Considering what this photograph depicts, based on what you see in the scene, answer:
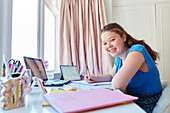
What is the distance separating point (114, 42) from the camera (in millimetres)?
1148

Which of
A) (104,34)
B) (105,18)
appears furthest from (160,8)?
(104,34)

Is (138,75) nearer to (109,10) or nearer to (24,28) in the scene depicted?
(24,28)


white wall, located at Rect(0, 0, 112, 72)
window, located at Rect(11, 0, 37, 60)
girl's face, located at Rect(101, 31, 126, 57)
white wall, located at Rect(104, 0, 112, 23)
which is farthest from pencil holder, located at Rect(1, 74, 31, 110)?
white wall, located at Rect(104, 0, 112, 23)

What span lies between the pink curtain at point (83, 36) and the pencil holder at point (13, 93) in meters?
1.60

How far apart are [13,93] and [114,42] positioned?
2.98 ft

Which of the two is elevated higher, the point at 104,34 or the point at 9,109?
the point at 104,34

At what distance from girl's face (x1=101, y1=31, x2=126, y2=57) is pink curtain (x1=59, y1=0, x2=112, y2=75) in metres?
0.90

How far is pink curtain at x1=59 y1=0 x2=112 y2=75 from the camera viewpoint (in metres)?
2.09

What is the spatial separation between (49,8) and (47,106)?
6.01 ft

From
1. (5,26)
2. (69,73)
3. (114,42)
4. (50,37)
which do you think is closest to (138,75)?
(114,42)

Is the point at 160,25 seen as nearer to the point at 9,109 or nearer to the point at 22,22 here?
the point at 22,22

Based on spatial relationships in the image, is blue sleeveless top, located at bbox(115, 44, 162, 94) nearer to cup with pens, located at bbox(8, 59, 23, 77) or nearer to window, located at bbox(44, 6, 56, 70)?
cup with pens, located at bbox(8, 59, 23, 77)

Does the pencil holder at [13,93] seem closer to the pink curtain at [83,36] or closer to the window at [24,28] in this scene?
the window at [24,28]

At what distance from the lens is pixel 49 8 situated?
6.49 ft
